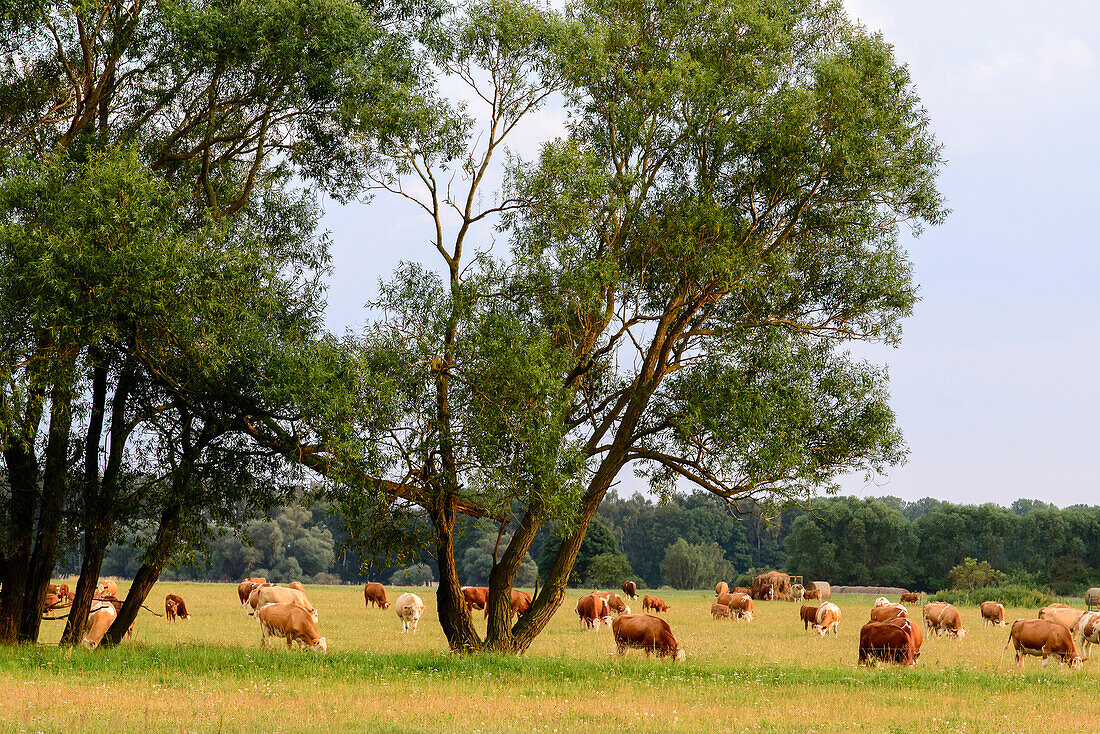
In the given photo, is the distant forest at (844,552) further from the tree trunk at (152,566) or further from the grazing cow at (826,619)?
the tree trunk at (152,566)

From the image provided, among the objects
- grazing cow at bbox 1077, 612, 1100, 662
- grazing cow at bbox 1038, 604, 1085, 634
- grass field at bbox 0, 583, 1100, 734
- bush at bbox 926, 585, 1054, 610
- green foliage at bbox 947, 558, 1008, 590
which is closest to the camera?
grass field at bbox 0, 583, 1100, 734

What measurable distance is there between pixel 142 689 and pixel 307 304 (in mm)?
8536

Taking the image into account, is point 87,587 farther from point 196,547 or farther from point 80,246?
point 80,246

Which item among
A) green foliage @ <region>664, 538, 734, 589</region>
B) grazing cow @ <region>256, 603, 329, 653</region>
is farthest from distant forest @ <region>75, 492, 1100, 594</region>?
grazing cow @ <region>256, 603, 329, 653</region>

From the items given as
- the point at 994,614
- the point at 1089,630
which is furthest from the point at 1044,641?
the point at 994,614

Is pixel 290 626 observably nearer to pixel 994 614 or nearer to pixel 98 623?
pixel 98 623

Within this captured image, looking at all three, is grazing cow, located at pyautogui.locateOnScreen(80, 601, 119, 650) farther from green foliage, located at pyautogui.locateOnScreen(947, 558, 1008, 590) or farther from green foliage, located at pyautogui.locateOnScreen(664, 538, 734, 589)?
green foliage, located at pyautogui.locateOnScreen(664, 538, 734, 589)

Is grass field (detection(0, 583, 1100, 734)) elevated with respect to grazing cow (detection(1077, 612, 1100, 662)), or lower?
lower

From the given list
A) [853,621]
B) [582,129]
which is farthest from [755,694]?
[853,621]

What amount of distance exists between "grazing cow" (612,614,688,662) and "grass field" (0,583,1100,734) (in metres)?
0.44

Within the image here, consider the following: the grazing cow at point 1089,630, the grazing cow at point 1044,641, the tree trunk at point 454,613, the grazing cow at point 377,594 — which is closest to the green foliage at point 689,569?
the grazing cow at point 377,594

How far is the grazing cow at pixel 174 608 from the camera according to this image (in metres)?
35.5

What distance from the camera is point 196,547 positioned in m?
21.0

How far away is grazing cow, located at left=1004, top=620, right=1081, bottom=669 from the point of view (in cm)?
2300
